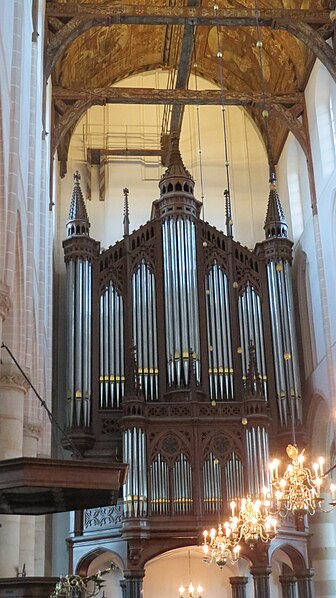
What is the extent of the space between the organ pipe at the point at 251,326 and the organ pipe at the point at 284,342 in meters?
0.36

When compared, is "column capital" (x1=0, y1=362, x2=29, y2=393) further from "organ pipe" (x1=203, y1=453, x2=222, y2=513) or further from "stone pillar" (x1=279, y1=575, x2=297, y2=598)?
"stone pillar" (x1=279, y1=575, x2=297, y2=598)

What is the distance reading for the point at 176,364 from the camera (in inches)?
970

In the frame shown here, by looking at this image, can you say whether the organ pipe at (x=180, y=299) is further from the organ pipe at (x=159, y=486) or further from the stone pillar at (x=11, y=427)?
the stone pillar at (x=11, y=427)

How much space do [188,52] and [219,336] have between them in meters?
8.06

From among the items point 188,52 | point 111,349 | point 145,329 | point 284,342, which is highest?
point 188,52

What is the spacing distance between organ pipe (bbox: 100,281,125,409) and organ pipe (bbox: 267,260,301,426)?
4.30 m

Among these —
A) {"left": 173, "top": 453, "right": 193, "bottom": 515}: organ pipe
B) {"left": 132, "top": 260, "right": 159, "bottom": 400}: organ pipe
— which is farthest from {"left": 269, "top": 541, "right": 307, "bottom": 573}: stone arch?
{"left": 132, "top": 260, "right": 159, "bottom": 400}: organ pipe

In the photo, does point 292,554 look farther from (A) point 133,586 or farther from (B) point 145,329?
(B) point 145,329

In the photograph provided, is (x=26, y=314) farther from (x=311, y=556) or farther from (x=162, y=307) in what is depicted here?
(x=311, y=556)

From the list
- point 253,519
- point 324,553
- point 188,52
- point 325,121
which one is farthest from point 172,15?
point 324,553

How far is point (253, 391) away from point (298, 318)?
3.80 m

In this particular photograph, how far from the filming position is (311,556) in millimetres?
23703

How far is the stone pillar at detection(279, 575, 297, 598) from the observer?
24.2 m

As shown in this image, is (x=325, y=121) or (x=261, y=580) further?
(x=325, y=121)
